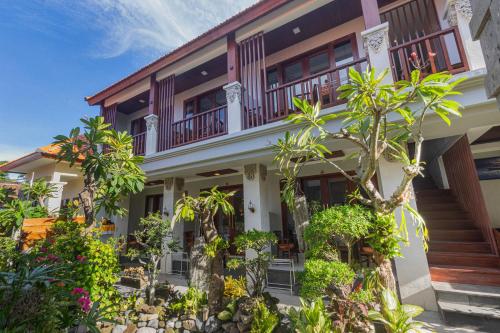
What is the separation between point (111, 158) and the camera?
450 cm

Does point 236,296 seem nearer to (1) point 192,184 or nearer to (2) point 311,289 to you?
(2) point 311,289

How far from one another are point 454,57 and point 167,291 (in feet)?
24.8

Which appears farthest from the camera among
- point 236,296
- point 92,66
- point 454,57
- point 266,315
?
point 92,66

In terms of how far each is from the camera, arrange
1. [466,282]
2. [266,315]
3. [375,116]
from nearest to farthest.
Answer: [375,116] → [266,315] → [466,282]

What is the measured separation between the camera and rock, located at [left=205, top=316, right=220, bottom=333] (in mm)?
3502

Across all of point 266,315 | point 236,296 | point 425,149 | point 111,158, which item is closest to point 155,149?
point 111,158

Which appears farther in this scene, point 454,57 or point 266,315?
point 454,57

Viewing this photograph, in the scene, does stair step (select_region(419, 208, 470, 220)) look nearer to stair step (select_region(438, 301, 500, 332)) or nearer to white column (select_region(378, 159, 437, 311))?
white column (select_region(378, 159, 437, 311))

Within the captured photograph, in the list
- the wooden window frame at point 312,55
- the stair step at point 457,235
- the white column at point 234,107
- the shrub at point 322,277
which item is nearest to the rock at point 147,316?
the shrub at point 322,277

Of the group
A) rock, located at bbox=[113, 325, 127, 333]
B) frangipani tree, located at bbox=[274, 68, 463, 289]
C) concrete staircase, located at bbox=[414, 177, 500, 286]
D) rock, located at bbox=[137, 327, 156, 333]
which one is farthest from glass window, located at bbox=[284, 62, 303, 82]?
rock, located at bbox=[113, 325, 127, 333]

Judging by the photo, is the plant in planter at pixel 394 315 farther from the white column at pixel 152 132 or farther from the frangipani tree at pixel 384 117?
the white column at pixel 152 132

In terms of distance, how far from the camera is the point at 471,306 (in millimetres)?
3334

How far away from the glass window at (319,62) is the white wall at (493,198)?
5.05m

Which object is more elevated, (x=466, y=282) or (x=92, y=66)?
(x=92, y=66)
